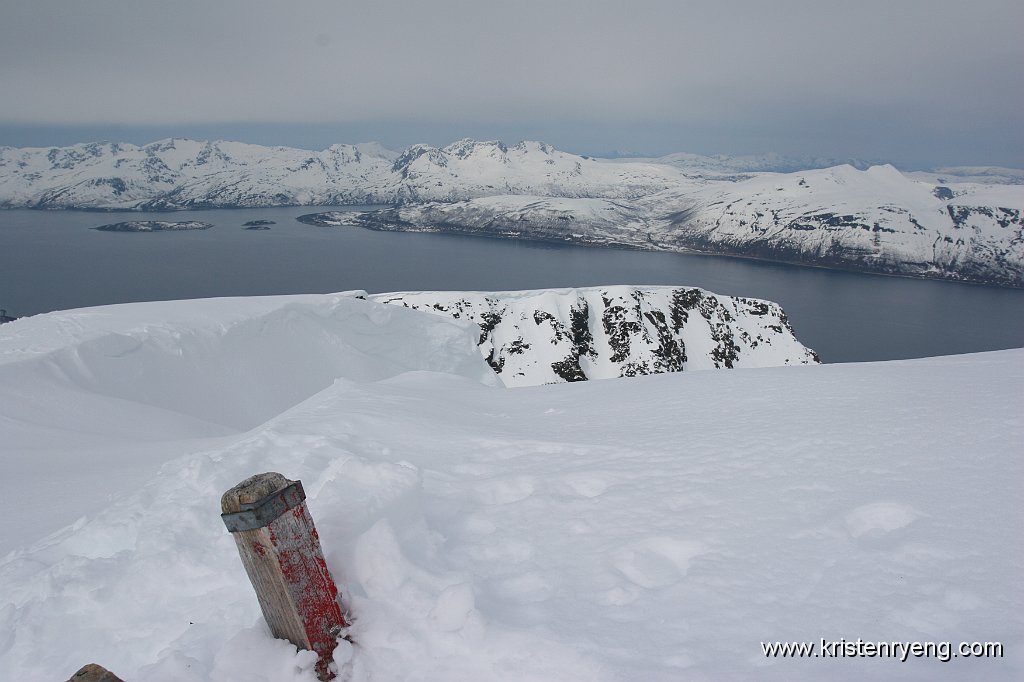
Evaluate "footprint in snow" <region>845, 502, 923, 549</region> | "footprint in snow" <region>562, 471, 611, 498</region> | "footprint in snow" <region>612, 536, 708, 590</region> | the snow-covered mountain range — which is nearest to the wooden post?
"footprint in snow" <region>612, 536, 708, 590</region>

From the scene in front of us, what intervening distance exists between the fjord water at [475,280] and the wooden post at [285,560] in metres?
93.6

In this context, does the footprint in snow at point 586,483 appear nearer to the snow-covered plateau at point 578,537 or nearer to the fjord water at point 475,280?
the snow-covered plateau at point 578,537

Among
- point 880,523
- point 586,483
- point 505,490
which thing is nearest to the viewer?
point 880,523

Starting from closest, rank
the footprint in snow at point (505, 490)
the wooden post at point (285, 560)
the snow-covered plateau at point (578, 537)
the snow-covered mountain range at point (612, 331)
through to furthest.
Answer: the wooden post at point (285, 560)
the snow-covered plateau at point (578, 537)
the footprint in snow at point (505, 490)
the snow-covered mountain range at point (612, 331)

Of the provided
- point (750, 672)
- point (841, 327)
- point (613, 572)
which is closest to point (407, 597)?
point (613, 572)

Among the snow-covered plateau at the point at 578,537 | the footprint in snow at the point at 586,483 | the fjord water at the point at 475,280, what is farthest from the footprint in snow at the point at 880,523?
the fjord water at the point at 475,280

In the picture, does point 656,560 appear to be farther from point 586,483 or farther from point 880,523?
point 880,523

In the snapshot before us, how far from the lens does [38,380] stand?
13812 millimetres

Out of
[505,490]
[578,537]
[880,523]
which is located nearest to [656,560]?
[578,537]

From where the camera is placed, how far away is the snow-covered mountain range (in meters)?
71.8

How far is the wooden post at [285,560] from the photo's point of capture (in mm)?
2766

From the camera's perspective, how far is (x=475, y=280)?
132m

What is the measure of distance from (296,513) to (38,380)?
1595 cm

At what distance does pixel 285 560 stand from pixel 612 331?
250 feet
